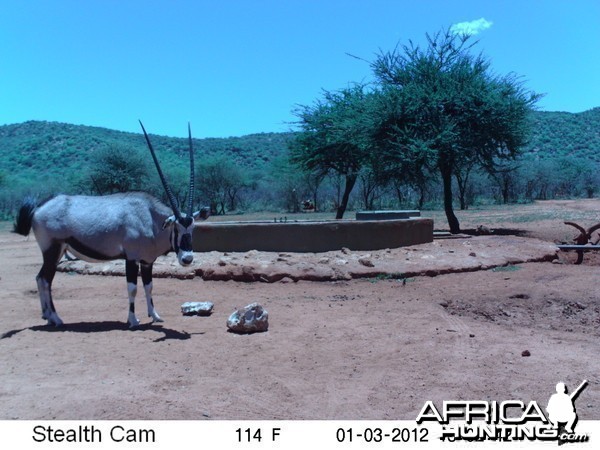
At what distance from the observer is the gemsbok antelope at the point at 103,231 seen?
8523 millimetres

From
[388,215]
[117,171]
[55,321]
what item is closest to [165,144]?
[117,171]

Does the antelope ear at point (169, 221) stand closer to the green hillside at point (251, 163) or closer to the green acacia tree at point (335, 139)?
the green acacia tree at point (335, 139)

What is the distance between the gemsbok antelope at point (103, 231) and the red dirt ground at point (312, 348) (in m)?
0.68

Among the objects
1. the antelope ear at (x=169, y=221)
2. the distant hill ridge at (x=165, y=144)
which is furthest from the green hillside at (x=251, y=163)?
the antelope ear at (x=169, y=221)

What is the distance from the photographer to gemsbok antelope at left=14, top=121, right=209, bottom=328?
852 cm

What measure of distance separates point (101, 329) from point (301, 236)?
658cm

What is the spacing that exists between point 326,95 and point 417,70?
631cm

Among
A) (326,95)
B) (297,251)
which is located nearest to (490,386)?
(297,251)

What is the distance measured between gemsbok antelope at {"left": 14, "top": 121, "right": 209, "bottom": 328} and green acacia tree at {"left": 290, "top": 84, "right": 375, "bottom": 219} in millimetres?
14207

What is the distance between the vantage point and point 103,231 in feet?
28.0

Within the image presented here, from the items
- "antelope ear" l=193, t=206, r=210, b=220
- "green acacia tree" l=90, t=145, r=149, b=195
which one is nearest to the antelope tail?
"antelope ear" l=193, t=206, r=210, b=220

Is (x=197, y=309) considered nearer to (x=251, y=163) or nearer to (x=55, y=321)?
(x=55, y=321)

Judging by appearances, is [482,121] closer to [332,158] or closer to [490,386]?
[332,158]

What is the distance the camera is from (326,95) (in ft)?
89.5
